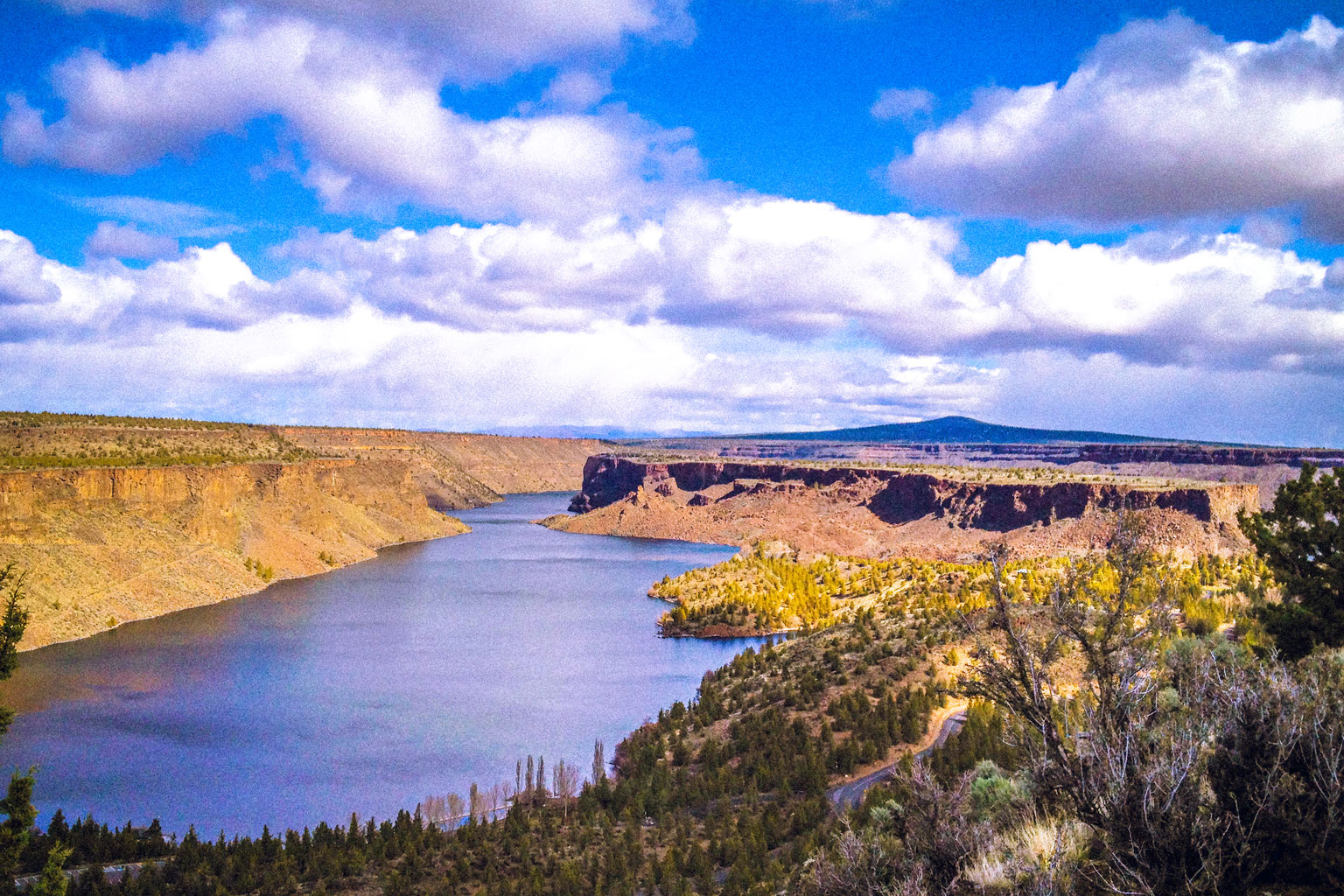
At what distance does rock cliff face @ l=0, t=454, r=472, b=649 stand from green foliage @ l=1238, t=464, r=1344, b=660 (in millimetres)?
54111

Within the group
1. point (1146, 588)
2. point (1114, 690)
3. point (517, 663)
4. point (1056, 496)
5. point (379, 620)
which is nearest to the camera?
point (1114, 690)

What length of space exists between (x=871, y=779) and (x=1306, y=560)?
524 inches

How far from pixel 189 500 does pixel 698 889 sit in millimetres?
62659

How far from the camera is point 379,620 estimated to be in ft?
202

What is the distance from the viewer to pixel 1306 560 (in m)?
24.5

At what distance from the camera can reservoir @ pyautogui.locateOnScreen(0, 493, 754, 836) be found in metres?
30.4

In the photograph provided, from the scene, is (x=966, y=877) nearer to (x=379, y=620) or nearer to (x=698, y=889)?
(x=698, y=889)

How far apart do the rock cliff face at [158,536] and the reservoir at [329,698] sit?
2.70m

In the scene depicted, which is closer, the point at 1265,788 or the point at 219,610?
the point at 1265,788

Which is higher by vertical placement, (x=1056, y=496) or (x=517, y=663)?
(x=1056, y=496)

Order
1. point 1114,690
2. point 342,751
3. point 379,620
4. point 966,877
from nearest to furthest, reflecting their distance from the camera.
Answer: point 966,877 → point 1114,690 → point 342,751 → point 379,620

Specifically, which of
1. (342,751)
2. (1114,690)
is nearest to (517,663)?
(342,751)

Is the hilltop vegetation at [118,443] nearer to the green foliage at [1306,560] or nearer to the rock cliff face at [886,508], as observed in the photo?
the rock cliff face at [886,508]

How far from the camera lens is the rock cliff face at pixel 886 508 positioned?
252 ft
